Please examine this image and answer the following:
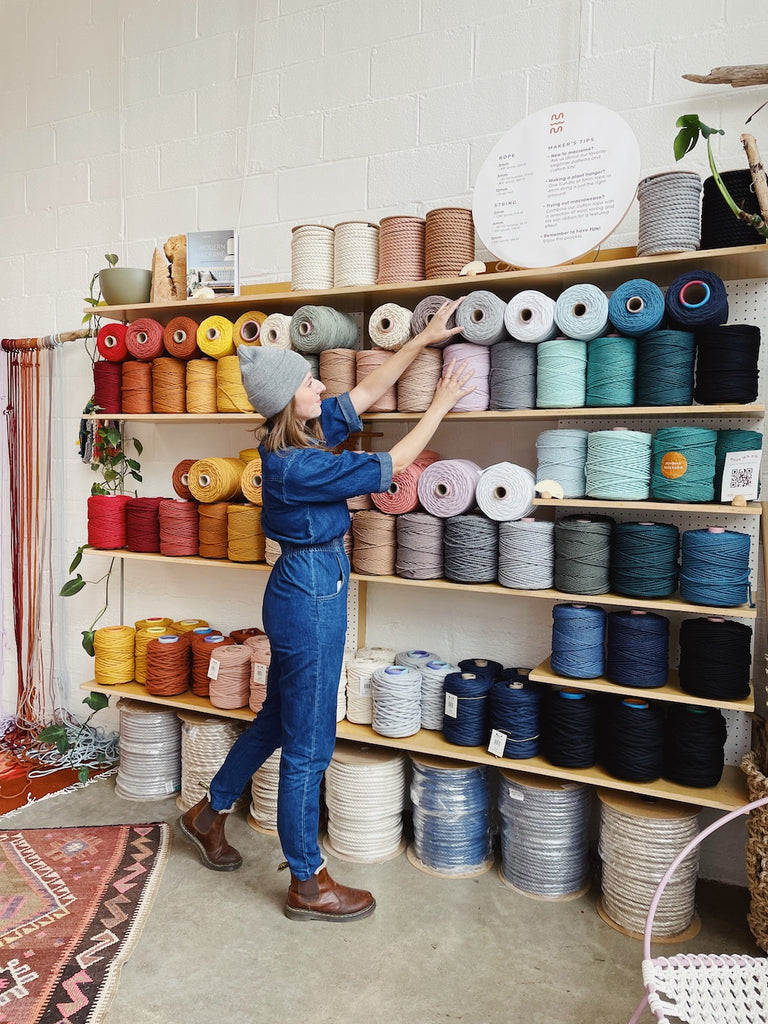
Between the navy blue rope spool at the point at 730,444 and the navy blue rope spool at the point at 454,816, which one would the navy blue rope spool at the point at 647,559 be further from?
the navy blue rope spool at the point at 454,816

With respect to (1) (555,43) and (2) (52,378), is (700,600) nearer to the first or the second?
(1) (555,43)

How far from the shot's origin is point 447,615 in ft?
9.64

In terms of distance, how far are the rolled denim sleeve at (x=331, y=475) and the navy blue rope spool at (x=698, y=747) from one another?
1.15 meters

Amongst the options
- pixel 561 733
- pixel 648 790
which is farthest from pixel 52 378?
pixel 648 790

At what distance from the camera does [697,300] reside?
2211mm

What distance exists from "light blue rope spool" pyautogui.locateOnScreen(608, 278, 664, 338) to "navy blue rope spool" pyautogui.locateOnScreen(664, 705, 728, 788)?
1.15 meters

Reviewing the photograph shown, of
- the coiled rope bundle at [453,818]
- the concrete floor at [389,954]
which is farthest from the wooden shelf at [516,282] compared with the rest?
the concrete floor at [389,954]

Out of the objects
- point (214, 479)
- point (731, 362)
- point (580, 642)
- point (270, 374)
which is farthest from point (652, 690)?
point (214, 479)

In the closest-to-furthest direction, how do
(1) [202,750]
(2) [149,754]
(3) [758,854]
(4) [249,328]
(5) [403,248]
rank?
1. (3) [758,854]
2. (5) [403,248]
3. (4) [249,328]
4. (1) [202,750]
5. (2) [149,754]

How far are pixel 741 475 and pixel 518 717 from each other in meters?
1.00

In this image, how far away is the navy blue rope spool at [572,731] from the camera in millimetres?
2412

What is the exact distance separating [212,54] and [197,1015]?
11.4 ft

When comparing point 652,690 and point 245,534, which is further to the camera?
point 245,534

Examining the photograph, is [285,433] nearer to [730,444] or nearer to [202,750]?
[730,444]
